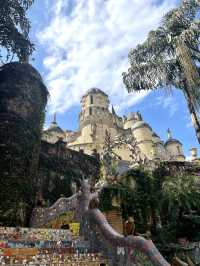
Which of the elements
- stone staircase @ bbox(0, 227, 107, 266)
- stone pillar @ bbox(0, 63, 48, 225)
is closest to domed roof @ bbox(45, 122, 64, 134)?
stone pillar @ bbox(0, 63, 48, 225)

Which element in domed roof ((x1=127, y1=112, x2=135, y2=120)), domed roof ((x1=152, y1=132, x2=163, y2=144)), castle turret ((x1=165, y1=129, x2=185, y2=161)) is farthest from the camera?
domed roof ((x1=127, y1=112, x2=135, y2=120))

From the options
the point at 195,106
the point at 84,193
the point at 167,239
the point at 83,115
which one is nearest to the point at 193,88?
the point at 195,106

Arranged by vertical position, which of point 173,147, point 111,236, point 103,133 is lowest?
point 111,236

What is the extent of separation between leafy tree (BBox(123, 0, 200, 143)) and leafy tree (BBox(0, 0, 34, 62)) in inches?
262

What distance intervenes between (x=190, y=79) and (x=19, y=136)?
9242 millimetres

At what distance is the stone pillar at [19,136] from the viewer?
520 inches

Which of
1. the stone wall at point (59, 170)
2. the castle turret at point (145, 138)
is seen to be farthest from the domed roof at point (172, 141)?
the stone wall at point (59, 170)

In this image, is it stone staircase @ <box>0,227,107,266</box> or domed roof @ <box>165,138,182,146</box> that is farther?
domed roof @ <box>165,138,182,146</box>

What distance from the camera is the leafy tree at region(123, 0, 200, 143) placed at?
16031 mm

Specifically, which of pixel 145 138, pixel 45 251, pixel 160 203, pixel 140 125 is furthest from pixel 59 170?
pixel 140 125

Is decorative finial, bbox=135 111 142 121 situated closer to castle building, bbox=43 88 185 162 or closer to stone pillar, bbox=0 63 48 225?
castle building, bbox=43 88 185 162

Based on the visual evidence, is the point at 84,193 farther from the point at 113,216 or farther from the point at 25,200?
the point at 25,200

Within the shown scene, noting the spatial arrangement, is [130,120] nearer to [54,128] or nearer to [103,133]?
[103,133]

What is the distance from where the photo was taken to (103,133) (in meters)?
55.6
